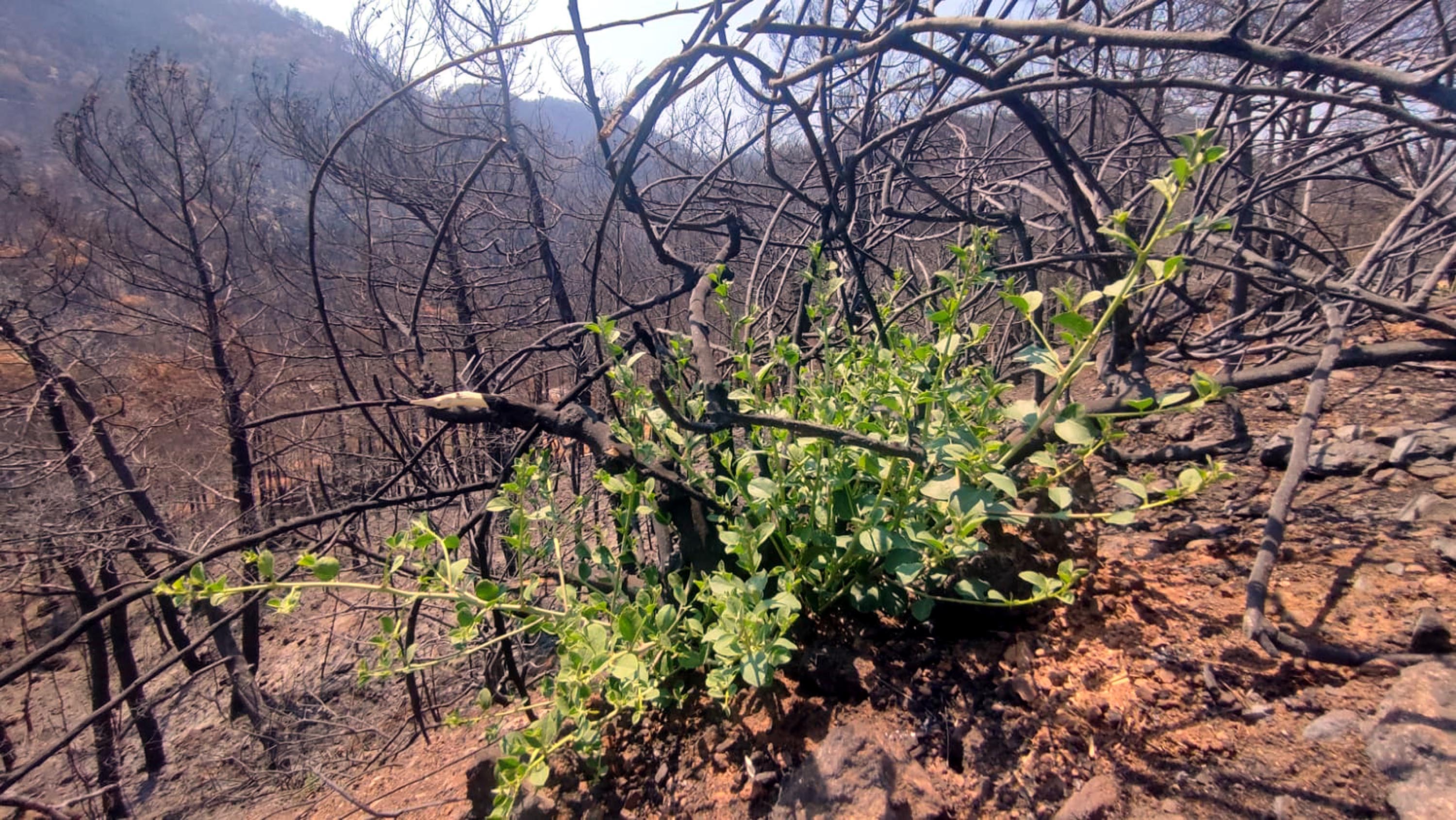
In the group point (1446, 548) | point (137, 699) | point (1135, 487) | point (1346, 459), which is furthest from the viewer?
point (137, 699)

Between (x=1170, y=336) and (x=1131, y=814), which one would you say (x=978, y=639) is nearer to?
(x=1131, y=814)

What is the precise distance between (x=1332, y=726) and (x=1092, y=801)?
0.28 metres

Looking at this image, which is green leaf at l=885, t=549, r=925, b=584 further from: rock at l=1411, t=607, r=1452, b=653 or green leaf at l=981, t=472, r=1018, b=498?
rock at l=1411, t=607, r=1452, b=653

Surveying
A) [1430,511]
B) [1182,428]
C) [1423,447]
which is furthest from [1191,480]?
[1182,428]

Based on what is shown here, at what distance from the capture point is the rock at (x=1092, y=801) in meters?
0.76

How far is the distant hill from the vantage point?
25344 mm

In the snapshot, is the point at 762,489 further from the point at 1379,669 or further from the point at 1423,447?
the point at 1423,447

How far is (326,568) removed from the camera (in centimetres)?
84

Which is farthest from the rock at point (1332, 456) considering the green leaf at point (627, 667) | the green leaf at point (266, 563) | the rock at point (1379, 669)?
the green leaf at point (266, 563)

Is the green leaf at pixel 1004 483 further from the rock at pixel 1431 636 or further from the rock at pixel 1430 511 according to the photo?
the rock at pixel 1430 511

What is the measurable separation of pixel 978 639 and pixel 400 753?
199 cm

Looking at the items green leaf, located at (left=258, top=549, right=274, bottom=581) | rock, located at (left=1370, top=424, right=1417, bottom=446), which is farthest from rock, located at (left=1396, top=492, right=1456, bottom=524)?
green leaf, located at (left=258, top=549, right=274, bottom=581)

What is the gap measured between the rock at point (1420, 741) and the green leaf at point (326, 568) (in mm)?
1201

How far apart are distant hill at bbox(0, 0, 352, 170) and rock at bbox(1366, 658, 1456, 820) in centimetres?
2886
